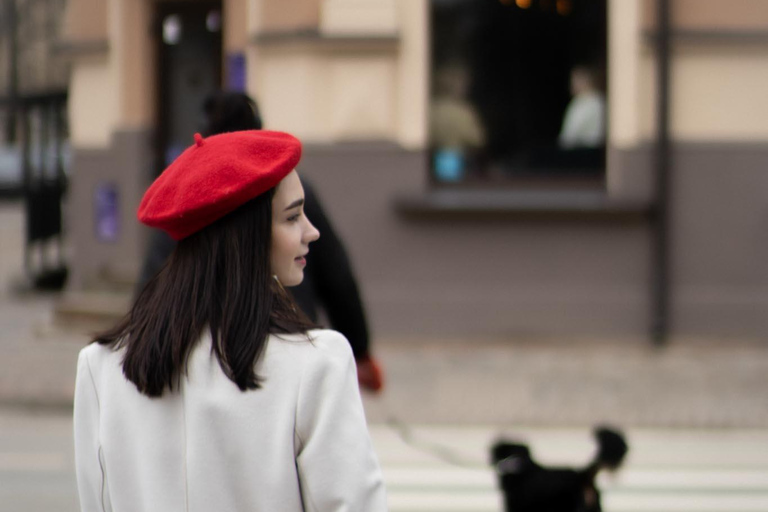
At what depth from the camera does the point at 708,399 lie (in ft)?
29.3

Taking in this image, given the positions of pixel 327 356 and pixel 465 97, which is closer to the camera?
pixel 327 356

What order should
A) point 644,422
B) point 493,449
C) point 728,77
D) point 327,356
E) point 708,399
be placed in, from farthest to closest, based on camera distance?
1. point 728,77
2. point 708,399
3. point 644,422
4. point 493,449
5. point 327,356

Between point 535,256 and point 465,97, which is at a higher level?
point 465,97

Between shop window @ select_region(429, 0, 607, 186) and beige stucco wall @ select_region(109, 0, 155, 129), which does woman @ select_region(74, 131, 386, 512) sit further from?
beige stucco wall @ select_region(109, 0, 155, 129)

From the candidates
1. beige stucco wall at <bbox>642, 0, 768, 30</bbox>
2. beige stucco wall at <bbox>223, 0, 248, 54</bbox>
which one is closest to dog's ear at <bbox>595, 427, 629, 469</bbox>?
beige stucco wall at <bbox>642, 0, 768, 30</bbox>

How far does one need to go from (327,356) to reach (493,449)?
2.12 metres

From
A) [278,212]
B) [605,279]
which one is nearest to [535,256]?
[605,279]

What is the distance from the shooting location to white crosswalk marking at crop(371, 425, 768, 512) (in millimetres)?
6371

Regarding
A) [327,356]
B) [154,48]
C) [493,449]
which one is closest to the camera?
[327,356]

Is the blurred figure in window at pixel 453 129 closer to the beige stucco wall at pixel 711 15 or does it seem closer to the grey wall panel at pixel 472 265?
the grey wall panel at pixel 472 265

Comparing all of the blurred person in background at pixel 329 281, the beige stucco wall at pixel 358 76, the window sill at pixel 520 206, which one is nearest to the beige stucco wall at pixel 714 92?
the window sill at pixel 520 206

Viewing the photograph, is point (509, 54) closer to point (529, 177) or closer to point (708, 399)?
point (529, 177)

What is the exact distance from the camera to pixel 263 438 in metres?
1.90

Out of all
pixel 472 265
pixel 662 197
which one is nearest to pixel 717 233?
pixel 662 197
